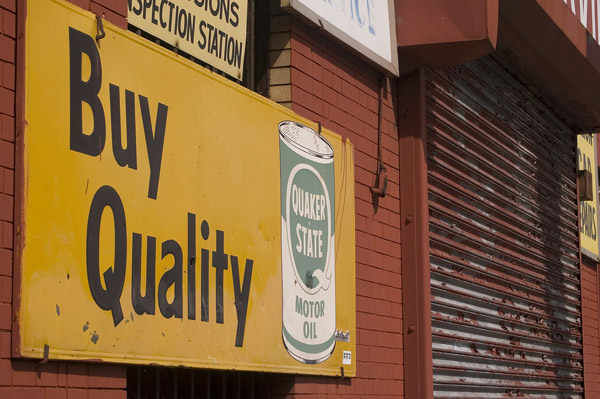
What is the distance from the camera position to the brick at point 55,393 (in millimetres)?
4262

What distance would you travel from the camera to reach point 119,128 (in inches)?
189

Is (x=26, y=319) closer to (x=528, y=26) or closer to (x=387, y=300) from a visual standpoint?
(x=387, y=300)

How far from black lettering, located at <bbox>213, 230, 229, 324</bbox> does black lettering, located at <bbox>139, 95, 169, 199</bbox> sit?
59 cm

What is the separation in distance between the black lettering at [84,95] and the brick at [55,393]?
94 centimetres

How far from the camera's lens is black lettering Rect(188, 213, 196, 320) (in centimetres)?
520

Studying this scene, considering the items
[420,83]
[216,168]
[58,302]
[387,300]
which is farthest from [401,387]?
[58,302]

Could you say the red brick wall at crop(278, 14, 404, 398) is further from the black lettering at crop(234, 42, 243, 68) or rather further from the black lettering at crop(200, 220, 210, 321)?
the black lettering at crop(200, 220, 210, 321)

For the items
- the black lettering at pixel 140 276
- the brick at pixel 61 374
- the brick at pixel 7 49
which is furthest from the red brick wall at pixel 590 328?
the brick at pixel 7 49

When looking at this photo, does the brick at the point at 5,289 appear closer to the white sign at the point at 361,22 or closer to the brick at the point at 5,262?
the brick at the point at 5,262

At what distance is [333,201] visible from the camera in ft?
22.3

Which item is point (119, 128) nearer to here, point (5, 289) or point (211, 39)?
point (5, 289)

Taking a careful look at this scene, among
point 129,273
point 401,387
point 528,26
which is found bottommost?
point 401,387

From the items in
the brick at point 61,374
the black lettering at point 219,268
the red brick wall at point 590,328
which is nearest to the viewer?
the brick at point 61,374

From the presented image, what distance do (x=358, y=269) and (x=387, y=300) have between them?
0.55m
